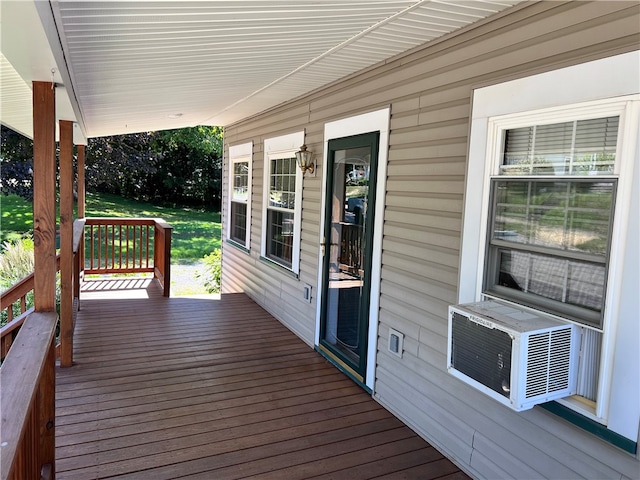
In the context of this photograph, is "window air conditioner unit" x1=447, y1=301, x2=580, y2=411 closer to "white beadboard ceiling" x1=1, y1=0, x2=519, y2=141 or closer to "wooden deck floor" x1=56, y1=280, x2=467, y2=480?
"wooden deck floor" x1=56, y1=280, x2=467, y2=480

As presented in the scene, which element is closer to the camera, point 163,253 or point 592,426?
point 592,426

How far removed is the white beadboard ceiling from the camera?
2.22 m

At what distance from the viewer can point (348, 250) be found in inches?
161

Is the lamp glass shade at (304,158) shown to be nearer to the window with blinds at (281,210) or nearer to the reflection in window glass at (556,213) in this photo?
the window with blinds at (281,210)

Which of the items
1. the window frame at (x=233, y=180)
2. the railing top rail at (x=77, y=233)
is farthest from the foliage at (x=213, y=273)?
the railing top rail at (x=77, y=233)

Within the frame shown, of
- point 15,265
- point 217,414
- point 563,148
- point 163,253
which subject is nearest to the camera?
point 563,148

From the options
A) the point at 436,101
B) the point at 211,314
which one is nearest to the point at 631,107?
the point at 436,101

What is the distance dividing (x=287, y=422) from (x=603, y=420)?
1.95 meters

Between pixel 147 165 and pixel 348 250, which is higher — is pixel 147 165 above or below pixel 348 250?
above

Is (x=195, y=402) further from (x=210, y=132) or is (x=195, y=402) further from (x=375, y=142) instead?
(x=210, y=132)

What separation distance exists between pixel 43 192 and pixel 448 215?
2.26 metres

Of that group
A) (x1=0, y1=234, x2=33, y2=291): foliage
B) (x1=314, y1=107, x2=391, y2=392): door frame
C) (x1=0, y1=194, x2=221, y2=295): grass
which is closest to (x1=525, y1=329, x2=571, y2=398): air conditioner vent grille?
(x1=314, y1=107, x2=391, y2=392): door frame

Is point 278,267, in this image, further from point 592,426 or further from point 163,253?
point 592,426

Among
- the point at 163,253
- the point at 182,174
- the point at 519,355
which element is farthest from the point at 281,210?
the point at 182,174
